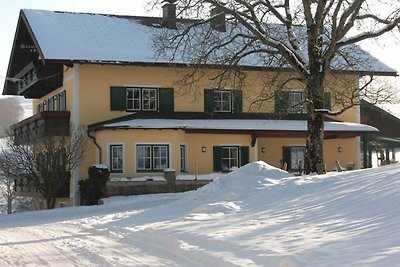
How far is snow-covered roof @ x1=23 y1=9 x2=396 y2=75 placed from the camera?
96.3 ft

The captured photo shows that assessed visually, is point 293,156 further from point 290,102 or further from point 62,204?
point 62,204

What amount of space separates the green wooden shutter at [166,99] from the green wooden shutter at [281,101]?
5445 mm

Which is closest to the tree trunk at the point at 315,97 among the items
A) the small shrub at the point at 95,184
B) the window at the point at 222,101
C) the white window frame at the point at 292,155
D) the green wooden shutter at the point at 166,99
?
the small shrub at the point at 95,184

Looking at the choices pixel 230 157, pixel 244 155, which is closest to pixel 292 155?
pixel 244 155

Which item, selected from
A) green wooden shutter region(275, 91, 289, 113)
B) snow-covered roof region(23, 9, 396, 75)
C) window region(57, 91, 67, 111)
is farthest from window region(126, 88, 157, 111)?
green wooden shutter region(275, 91, 289, 113)

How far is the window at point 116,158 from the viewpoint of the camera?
2888 centimetres

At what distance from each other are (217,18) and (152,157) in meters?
9.28

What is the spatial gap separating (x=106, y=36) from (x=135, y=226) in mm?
19902

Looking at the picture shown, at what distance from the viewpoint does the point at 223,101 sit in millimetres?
32594

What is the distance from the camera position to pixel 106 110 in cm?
3033

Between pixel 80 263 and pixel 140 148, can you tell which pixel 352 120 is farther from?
pixel 80 263

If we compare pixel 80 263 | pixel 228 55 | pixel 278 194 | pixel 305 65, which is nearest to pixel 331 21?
pixel 305 65

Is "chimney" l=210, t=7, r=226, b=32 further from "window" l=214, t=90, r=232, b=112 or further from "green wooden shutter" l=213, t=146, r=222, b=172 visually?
"window" l=214, t=90, r=232, b=112

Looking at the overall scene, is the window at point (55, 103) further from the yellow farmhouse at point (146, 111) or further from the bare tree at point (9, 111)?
the bare tree at point (9, 111)
